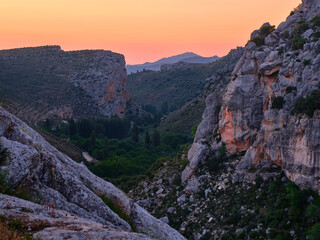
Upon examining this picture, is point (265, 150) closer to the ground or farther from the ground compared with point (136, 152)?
farther from the ground

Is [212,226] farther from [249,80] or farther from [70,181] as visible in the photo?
[70,181]

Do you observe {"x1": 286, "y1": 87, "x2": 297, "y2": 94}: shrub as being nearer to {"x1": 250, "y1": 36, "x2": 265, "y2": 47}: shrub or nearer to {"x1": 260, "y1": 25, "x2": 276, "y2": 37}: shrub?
{"x1": 250, "y1": 36, "x2": 265, "y2": 47}: shrub

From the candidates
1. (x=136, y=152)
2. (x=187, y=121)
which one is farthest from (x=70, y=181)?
(x=187, y=121)

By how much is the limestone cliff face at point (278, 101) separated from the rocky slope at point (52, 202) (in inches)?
668

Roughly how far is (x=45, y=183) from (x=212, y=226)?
21.6 m

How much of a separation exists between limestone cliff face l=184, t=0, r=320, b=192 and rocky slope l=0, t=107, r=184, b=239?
17.0 metres

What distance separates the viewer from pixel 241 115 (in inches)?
1303

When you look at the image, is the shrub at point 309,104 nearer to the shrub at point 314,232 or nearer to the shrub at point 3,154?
the shrub at point 314,232

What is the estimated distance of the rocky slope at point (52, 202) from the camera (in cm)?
655

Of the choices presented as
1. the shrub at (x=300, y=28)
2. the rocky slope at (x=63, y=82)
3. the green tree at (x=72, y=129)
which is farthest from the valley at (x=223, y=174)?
the rocky slope at (x=63, y=82)

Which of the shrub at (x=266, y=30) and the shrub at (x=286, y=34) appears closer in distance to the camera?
the shrub at (x=286, y=34)

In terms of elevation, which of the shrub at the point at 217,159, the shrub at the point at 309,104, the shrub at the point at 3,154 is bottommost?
the shrub at the point at 217,159

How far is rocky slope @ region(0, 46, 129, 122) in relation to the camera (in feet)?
334

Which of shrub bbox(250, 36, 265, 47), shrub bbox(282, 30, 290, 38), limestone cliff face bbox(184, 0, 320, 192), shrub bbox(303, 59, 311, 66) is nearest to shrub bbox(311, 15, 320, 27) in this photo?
limestone cliff face bbox(184, 0, 320, 192)
